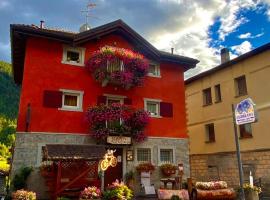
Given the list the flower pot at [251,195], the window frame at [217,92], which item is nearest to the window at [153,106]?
the window frame at [217,92]

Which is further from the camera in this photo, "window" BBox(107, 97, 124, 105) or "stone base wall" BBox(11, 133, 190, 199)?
"window" BBox(107, 97, 124, 105)

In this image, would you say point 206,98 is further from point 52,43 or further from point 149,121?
point 52,43

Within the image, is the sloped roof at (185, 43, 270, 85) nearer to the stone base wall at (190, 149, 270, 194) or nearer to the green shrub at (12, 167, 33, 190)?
the stone base wall at (190, 149, 270, 194)

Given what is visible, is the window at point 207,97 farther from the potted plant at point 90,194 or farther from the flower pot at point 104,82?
the potted plant at point 90,194

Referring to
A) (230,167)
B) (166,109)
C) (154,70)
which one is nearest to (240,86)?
(230,167)

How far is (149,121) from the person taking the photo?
19938 millimetres

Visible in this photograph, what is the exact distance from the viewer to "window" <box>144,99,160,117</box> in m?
20.9

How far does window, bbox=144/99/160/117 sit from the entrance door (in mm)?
3469

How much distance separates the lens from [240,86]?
78.7 feet

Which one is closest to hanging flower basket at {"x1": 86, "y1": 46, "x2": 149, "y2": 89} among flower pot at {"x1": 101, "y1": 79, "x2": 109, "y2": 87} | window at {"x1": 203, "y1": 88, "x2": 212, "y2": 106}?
flower pot at {"x1": 101, "y1": 79, "x2": 109, "y2": 87}

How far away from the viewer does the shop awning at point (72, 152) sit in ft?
44.5

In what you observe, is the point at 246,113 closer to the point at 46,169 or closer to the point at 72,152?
the point at 72,152

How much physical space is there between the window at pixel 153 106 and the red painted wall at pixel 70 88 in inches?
13.1

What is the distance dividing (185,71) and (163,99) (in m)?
3.40
